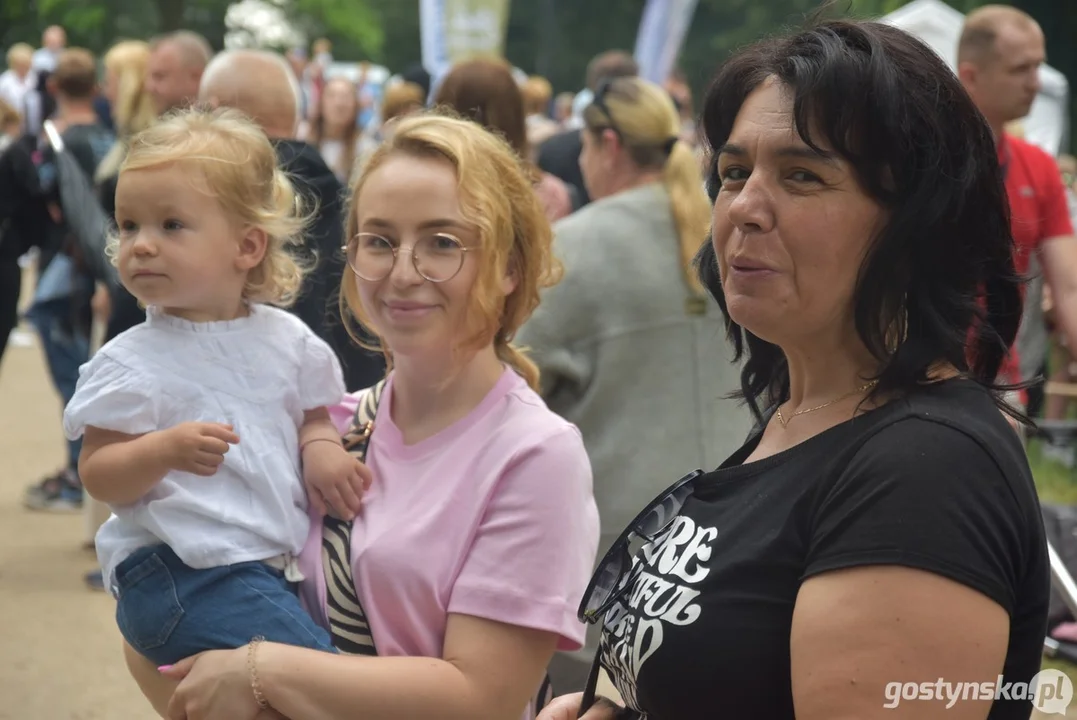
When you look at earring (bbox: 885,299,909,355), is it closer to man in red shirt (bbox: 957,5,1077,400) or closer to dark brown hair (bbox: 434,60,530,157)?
dark brown hair (bbox: 434,60,530,157)

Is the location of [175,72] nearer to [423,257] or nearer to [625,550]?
[423,257]

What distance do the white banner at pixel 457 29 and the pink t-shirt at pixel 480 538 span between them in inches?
357

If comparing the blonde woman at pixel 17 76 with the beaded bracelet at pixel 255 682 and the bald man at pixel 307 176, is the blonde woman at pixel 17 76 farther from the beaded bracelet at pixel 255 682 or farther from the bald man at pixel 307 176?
the beaded bracelet at pixel 255 682

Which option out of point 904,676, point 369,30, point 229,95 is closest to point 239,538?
point 904,676

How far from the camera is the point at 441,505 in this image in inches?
89.0

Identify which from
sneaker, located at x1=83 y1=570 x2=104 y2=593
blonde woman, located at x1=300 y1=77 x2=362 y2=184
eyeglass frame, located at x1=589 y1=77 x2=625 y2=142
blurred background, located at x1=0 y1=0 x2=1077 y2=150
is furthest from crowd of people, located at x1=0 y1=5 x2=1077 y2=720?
blurred background, located at x1=0 y1=0 x2=1077 y2=150

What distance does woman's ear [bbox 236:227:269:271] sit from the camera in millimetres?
2561

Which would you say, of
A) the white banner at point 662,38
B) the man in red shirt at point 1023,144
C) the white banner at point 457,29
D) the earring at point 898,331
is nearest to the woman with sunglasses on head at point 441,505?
the earring at point 898,331

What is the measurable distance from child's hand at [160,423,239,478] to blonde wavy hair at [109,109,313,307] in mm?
455

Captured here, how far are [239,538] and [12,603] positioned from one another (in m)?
4.27

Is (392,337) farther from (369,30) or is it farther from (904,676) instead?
(369,30)

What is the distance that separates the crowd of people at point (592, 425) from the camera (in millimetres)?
1518

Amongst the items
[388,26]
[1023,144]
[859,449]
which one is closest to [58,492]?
[1023,144]

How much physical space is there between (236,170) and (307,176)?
5.49 ft
